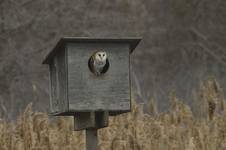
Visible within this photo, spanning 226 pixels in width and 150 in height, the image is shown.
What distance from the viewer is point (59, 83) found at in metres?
5.02

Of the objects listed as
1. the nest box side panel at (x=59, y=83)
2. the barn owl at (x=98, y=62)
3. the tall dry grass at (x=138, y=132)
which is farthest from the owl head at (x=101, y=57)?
the tall dry grass at (x=138, y=132)

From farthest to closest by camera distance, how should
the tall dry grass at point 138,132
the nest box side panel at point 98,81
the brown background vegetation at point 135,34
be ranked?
1. the brown background vegetation at point 135,34
2. the tall dry grass at point 138,132
3. the nest box side panel at point 98,81

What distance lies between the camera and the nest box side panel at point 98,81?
4633mm

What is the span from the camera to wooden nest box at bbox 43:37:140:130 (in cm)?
464

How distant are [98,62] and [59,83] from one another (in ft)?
1.38

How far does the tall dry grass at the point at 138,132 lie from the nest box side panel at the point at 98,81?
2.35ft

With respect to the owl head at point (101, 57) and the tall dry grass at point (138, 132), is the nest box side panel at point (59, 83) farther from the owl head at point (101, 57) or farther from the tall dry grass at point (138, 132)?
the tall dry grass at point (138, 132)

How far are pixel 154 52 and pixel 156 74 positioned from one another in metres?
0.55

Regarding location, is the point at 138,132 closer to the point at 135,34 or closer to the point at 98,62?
the point at 98,62

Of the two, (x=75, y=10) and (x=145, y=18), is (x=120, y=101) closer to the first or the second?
(x=75, y=10)

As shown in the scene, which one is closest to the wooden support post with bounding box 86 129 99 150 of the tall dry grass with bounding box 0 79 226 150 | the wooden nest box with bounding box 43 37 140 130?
the wooden nest box with bounding box 43 37 140 130

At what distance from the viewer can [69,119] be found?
22.5 feet

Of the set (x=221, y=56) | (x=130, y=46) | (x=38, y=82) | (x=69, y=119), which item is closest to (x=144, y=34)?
(x=221, y=56)

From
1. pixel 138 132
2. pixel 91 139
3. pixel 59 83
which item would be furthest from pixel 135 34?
pixel 91 139
